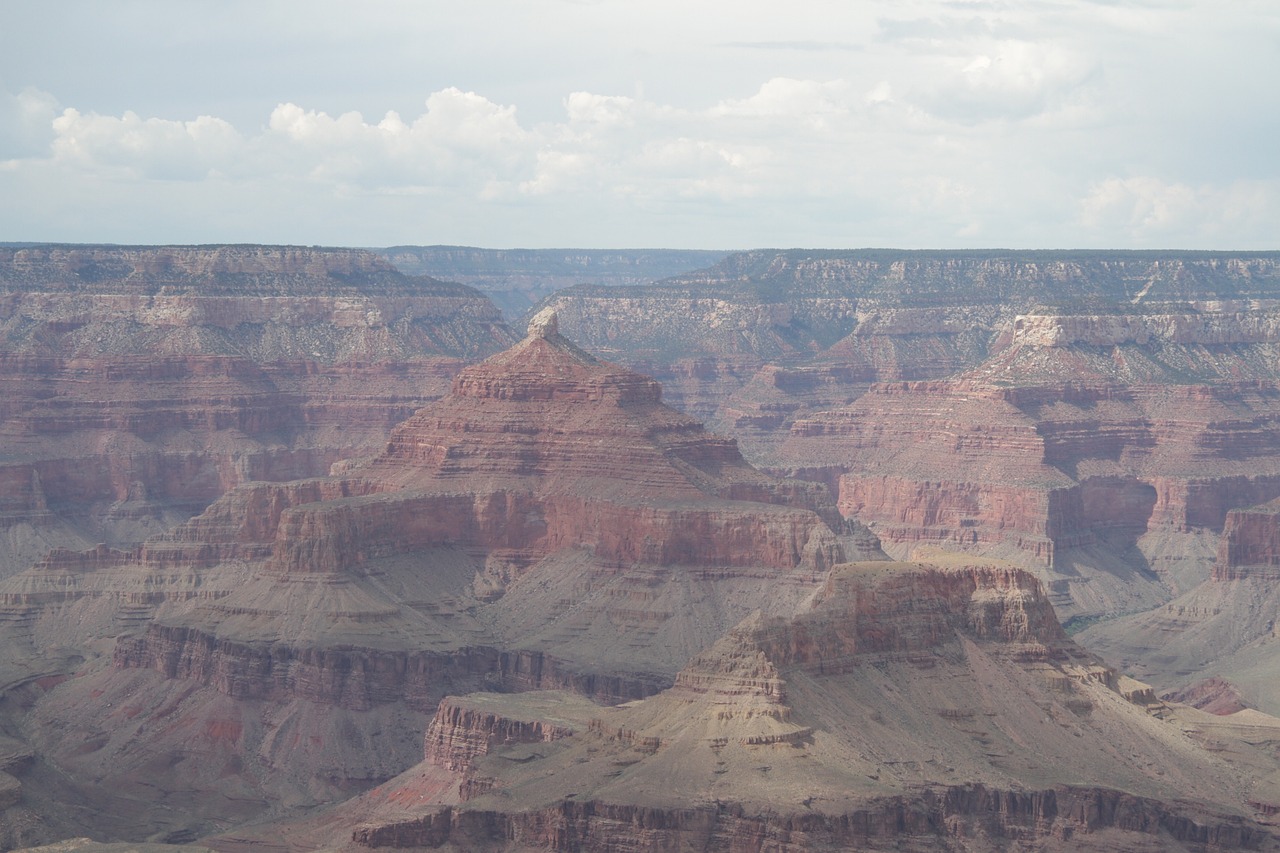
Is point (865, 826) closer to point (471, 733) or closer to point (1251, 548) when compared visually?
point (471, 733)

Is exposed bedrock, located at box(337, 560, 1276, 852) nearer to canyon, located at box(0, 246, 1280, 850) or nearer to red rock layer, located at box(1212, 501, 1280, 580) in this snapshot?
canyon, located at box(0, 246, 1280, 850)

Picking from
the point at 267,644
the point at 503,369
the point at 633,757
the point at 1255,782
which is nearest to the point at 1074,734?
the point at 1255,782

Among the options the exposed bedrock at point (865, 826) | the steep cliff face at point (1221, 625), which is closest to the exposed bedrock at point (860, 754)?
the exposed bedrock at point (865, 826)

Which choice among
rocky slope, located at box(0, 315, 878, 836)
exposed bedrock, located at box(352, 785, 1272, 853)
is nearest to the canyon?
exposed bedrock, located at box(352, 785, 1272, 853)

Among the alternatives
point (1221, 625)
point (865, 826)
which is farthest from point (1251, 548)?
point (865, 826)

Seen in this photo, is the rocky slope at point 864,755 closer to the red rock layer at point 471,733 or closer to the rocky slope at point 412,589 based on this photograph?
the red rock layer at point 471,733

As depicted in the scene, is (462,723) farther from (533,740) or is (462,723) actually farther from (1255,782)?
(1255,782)
